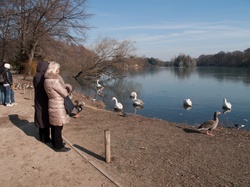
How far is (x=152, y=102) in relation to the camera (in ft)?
71.2

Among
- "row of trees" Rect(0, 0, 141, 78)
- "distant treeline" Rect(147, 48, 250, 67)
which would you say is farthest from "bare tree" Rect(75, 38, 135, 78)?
"distant treeline" Rect(147, 48, 250, 67)

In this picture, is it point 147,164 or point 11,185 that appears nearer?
point 11,185

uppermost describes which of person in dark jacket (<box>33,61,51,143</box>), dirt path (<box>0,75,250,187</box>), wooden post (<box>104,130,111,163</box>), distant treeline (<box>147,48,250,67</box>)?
distant treeline (<box>147,48,250,67</box>)

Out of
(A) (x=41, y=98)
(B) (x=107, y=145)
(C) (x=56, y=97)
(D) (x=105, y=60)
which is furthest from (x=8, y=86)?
(D) (x=105, y=60)

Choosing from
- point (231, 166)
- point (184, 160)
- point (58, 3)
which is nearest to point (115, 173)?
point (184, 160)

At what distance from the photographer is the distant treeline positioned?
101519mm

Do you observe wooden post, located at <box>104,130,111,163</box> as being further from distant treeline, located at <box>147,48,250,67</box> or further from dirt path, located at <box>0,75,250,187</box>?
distant treeline, located at <box>147,48,250,67</box>

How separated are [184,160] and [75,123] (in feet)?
15.1

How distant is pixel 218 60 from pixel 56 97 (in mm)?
131009

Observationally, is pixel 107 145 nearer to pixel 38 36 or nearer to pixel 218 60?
pixel 38 36

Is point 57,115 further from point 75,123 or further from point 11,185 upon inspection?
point 75,123

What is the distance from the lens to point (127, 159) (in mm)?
6141

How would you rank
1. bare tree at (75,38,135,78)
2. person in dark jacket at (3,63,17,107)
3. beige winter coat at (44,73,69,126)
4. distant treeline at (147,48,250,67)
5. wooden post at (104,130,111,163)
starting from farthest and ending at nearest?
distant treeline at (147,48,250,67)
bare tree at (75,38,135,78)
person in dark jacket at (3,63,17,107)
beige winter coat at (44,73,69,126)
wooden post at (104,130,111,163)

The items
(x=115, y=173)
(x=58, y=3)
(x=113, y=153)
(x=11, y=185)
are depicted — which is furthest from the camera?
(x=58, y=3)
